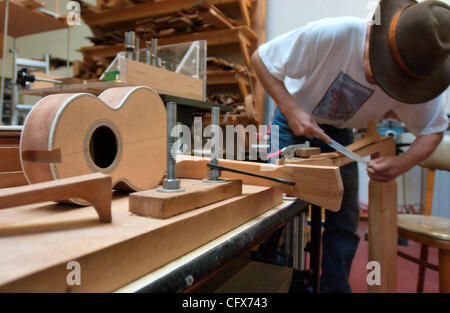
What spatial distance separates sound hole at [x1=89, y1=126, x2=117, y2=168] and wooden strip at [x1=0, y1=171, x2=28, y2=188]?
0.18 m

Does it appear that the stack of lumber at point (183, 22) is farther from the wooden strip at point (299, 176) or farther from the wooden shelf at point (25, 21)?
the wooden strip at point (299, 176)

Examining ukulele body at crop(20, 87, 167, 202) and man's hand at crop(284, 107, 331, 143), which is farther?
man's hand at crop(284, 107, 331, 143)

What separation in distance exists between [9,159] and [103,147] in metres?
0.22

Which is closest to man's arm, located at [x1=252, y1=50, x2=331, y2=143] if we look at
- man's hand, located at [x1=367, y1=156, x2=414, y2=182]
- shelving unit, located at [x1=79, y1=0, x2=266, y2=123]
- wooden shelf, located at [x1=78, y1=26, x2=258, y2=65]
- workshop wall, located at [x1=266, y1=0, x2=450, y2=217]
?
man's hand, located at [x1=367, y1=156, x2=414, y2=182]

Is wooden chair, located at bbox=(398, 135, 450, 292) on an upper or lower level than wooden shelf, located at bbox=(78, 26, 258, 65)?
lower

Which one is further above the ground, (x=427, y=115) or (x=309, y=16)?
(x=309, y=16)

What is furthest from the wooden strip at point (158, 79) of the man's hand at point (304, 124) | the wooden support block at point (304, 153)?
the wooden support block at point (304, 153)

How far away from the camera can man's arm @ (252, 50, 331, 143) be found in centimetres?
124

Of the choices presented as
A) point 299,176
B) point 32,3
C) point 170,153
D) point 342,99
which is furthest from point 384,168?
point 32,3

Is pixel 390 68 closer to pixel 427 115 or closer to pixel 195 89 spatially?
pixel 427 115

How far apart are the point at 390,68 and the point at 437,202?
104 inches

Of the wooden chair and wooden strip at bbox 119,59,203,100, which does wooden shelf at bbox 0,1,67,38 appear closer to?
wooden strip at bbox 119,59,203,100

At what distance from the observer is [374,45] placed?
1118 mm
